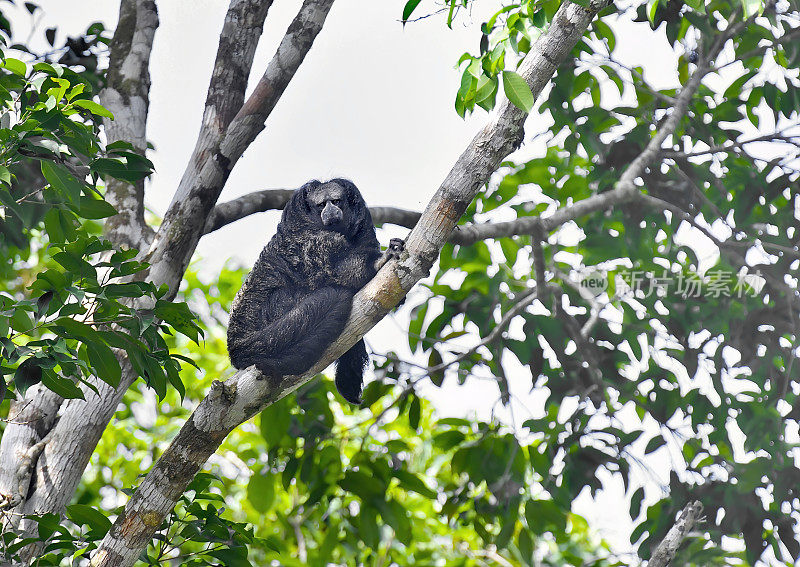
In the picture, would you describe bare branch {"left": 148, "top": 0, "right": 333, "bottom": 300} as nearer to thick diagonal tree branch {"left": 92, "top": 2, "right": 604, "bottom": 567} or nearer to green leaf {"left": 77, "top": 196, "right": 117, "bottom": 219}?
green leaf {"left": 77, "top": 196, "right": 117, "bottom": 219}

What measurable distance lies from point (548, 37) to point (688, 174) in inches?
82.9

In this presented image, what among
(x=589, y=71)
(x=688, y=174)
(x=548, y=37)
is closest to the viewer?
(x=548, y=37)

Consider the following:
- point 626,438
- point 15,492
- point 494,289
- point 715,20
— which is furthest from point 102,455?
point 715,20

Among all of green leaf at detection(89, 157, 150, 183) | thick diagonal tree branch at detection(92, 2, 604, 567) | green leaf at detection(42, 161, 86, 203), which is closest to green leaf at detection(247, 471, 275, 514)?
thick diagonal tree branch at detection(92, 2, 604, 567)

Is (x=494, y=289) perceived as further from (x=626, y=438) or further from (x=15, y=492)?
(x=15, y=492)

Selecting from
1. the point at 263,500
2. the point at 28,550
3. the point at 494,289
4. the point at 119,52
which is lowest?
the point at 28,550

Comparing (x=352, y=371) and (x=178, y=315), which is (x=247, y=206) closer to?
(x=352, y=371)

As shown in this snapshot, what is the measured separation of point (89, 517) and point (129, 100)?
82.6 inches

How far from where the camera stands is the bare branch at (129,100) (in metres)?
3.55

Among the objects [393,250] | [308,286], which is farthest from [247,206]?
[393,250]

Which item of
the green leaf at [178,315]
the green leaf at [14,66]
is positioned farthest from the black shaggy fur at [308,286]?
the green leaf at [14,66]

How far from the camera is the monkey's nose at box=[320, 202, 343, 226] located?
3.10m

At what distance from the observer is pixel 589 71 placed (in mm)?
4059

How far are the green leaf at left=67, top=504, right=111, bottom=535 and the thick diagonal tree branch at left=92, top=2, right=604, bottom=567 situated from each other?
11 centimetres
